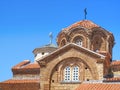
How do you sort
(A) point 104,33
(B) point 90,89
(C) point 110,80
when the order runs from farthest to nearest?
1. (A) point 104,33
2. (C) point 110,80
3. (B) point 90,89

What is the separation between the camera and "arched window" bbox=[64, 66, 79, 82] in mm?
36219

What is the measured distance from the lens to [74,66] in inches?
1438

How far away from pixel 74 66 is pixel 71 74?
0.86 metres

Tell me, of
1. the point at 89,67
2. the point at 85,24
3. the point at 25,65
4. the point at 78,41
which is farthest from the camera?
the point at 25,65

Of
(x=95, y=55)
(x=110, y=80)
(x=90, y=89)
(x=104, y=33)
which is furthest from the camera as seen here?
(x=104, y=33)

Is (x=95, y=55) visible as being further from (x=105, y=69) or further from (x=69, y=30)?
(x=69, y=30)

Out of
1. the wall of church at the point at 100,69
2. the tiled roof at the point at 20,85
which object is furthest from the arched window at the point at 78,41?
the tiled roof at the point at 20,85

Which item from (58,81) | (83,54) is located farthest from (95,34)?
(58,81)

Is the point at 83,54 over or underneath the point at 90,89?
over

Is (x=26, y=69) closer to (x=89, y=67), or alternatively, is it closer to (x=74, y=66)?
(x=74, y=66)

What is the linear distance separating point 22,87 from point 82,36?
853cm

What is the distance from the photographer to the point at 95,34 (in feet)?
132

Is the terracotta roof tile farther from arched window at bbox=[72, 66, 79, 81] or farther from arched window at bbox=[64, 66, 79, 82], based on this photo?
arched window at bbox=[72, 66, 79, 81]

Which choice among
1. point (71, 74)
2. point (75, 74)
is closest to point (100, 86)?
point (75, 74)
